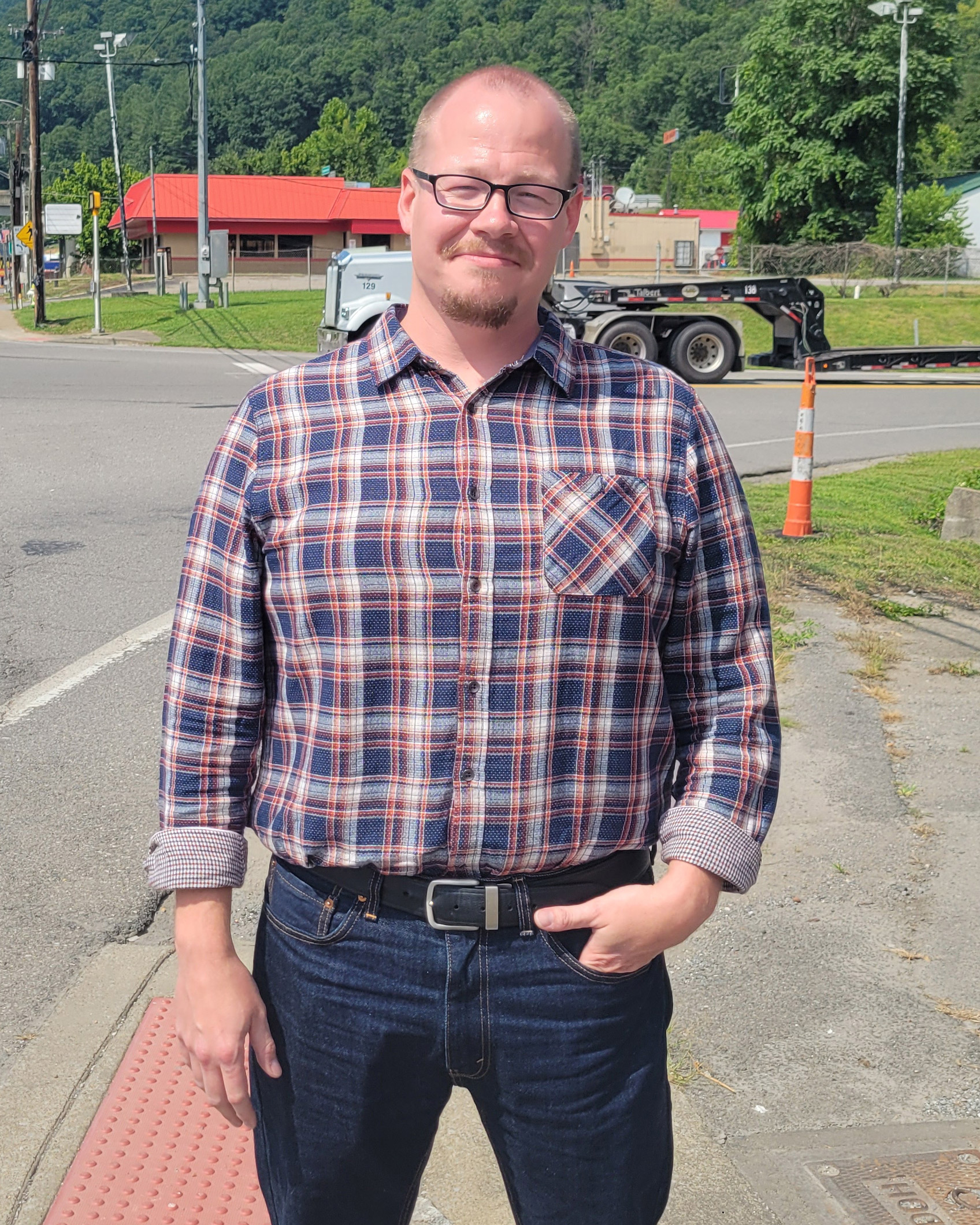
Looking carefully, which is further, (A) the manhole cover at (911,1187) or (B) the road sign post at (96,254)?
(B) the road sign post at (96,254)

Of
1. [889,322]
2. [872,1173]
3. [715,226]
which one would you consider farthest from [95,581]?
[715,226]

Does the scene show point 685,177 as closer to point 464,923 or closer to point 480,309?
point 480,309

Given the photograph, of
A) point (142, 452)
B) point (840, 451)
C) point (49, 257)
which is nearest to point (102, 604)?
point (142, 452)

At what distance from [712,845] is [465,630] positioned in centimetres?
43

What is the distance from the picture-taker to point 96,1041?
3.20 m

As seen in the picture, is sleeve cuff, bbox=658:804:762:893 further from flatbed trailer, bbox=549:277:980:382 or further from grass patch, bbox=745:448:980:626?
flatbed trailer, bbox=549:277:980:382

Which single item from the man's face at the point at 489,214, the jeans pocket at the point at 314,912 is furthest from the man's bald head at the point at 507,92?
the jeans pocket at the point at 314,912

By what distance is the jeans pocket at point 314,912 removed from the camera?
5.78 feet

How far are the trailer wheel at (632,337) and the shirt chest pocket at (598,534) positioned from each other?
1799cm

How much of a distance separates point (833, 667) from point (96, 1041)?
4104 mm

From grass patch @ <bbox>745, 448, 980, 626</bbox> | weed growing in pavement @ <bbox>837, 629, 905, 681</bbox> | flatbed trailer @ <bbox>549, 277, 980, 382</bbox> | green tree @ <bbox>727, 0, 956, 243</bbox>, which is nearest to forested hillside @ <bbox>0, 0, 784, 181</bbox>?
green tree @ <bbox>727, 0, 956, 243</bbox>

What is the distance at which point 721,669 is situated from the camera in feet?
6.07

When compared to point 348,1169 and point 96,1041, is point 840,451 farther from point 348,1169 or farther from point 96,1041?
point 348,1169

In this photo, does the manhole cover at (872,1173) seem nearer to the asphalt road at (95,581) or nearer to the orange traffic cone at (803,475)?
the asphalt road at (95,581)
